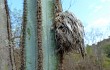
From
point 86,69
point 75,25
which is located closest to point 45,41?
point 75,25

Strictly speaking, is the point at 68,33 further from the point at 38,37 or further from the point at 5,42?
the point at 5,42

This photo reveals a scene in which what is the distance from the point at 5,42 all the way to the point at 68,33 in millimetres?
1437

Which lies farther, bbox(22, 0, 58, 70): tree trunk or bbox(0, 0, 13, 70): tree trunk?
bbox(0, 0, 13, 70): tree trunk

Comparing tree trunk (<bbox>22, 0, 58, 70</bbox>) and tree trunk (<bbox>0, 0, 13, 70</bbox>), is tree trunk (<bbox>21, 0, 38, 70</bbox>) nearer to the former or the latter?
tree trunk (<bbox>22, 0, 58, 70</bbox>)

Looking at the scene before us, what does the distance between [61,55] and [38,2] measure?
0.44 metres

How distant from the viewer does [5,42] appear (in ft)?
13.2

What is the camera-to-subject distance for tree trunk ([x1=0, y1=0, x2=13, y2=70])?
3.93 meters

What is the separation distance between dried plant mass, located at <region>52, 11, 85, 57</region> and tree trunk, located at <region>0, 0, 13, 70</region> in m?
1.23

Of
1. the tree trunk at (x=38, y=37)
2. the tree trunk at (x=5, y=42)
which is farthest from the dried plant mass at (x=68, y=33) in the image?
the tree trunk at (x=5, y=42)

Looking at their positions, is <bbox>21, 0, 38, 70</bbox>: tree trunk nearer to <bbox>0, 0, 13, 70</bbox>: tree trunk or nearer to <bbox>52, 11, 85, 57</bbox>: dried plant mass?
<bbox>52, 11, 85, 57</bbox>: dried plant mass

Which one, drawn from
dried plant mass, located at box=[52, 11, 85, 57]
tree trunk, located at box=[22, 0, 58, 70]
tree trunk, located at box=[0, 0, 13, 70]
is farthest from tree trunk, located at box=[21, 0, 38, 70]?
tree trunk, located at box=[0, 0, 13, 70]

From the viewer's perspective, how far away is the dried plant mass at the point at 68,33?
2.74m

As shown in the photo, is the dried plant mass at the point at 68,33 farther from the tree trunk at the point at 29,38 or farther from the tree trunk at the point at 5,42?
the tree trunk at the point at 5,42

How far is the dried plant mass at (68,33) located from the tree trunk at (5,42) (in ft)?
4.02
